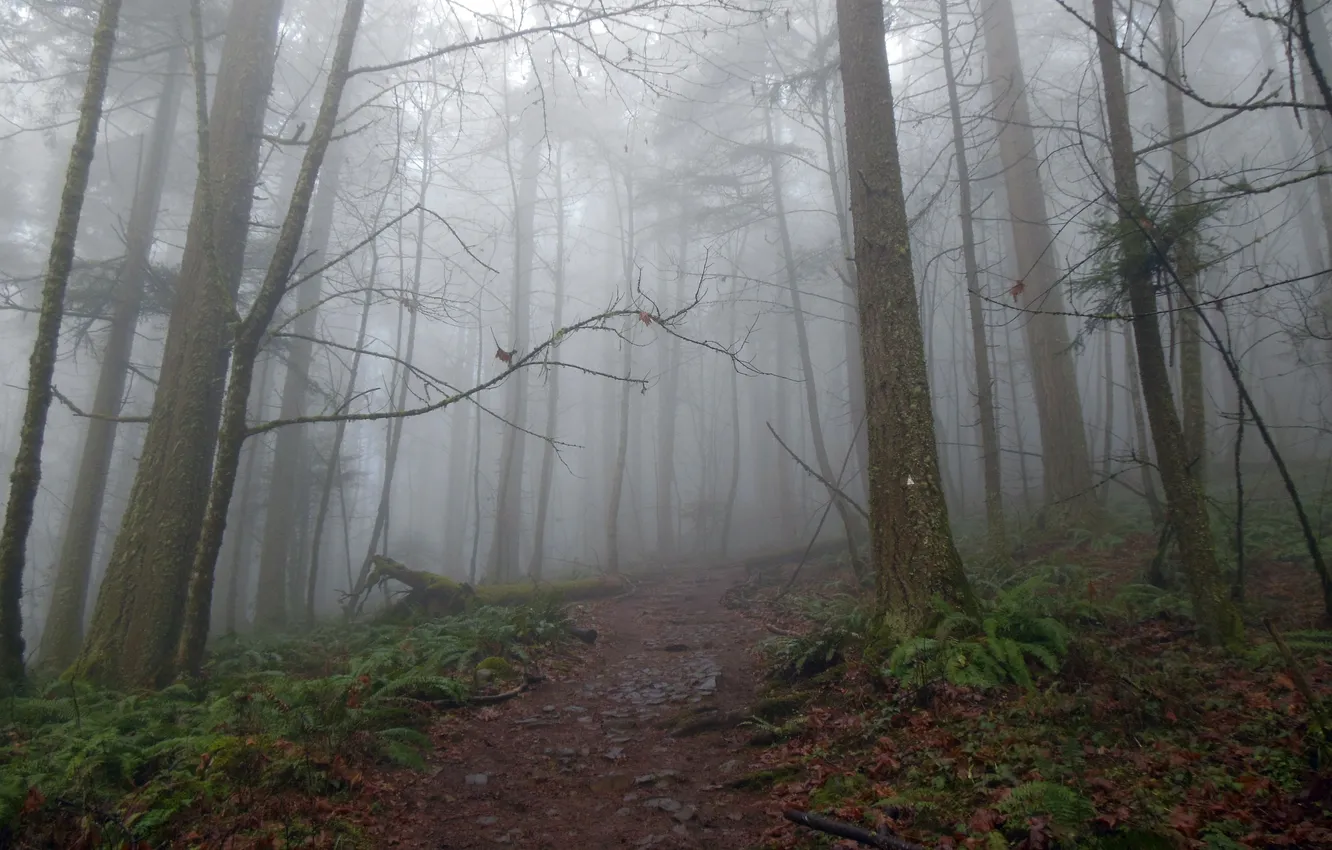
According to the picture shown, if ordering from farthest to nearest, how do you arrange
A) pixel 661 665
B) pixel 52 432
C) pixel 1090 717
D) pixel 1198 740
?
pixel 52 432 < pixel 661 665 < pixel 1090 717 < pixel 1198 740

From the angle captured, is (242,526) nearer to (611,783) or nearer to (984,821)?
(611,783)

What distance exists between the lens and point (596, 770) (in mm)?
5141

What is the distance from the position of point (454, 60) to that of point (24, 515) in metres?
6.46

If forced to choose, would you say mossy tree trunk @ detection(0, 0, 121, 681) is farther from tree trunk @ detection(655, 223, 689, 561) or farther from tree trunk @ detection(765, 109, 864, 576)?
tree trunk @ detection(655, 223, 689, 561)

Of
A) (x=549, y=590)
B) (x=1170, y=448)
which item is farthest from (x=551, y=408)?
(x=1170, y=448)

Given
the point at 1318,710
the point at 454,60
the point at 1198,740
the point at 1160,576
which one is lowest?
the point at 1198,740

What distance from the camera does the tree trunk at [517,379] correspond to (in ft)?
63.5

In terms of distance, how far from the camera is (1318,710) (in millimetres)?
3441

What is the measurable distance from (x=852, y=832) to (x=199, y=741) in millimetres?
3978

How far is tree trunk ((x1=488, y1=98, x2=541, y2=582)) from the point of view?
19.3 metres

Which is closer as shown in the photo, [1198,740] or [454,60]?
[1198,740]

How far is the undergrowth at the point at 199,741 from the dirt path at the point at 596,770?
17.8 inches

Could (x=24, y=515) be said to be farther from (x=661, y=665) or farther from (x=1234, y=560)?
(x=1234, y=560)

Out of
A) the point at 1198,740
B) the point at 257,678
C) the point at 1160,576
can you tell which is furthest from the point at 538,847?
the point at 1160,576
